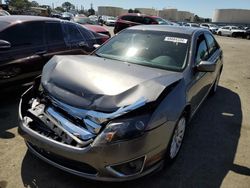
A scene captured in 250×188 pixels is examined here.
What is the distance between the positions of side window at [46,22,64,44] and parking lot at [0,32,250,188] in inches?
49.3

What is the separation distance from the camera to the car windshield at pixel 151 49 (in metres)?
3.80

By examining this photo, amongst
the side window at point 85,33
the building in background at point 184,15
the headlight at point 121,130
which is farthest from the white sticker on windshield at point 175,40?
the building in background at point 184,15

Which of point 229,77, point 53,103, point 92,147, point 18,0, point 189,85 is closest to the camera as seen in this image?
point 92,147

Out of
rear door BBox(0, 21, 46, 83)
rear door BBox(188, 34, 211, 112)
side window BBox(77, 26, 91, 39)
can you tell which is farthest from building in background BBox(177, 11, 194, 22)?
rear door BBox(188, 34, 211, 112)

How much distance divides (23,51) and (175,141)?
126 inches

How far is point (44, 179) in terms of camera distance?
9.64 feet

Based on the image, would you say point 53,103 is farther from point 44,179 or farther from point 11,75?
point 11,75

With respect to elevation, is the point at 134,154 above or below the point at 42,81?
below

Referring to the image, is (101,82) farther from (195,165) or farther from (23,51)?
(23,51)

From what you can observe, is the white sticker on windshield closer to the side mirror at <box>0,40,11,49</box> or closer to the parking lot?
the parking lot

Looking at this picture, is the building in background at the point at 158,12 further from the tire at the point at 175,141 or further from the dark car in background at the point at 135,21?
the tire at the point at 175,141

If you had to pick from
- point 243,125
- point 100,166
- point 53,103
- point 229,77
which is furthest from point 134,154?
point 229,77

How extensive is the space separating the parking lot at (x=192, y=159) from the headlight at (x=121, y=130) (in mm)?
699

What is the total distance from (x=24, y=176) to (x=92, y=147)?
1.04m
